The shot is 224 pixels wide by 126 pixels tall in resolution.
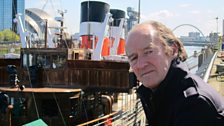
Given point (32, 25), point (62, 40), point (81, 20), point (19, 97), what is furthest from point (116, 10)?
point (32, 25)

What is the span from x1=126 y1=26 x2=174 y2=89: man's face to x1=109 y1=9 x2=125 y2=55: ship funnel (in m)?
32.6

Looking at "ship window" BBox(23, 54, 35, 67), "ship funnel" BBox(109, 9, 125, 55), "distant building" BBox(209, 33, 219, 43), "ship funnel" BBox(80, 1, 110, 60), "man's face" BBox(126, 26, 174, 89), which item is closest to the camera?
"man's face" BBox(126, 26, 174, 89)

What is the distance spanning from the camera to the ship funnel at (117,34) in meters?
38.8

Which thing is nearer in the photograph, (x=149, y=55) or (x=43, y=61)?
(x=149, y=55)

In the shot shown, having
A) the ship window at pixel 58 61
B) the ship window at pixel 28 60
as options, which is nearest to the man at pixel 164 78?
the ship window at pixel 58 61

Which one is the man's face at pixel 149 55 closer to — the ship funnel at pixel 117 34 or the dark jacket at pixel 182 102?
the dark jacket at pixel 182 102

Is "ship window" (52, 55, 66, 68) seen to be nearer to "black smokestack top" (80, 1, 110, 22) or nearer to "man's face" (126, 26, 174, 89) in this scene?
"black smokestack top" (80, 1, 110, 22)

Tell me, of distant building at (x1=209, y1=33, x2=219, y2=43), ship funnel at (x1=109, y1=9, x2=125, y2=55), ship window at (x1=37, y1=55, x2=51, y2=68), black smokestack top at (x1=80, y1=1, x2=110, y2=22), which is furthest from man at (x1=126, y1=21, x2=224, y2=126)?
distant building at (x1=209, y1=33, x2=219, y2=43)

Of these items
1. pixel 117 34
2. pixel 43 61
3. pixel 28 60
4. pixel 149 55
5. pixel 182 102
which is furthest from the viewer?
pixel 117 34

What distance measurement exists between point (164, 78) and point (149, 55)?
0.14 m

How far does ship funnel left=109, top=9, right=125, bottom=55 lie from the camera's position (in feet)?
127

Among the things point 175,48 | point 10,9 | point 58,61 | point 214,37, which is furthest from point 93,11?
point 214,37

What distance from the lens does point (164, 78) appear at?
173 cm

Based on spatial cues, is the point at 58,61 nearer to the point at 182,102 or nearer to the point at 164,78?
the point at 164,78
